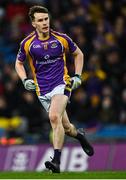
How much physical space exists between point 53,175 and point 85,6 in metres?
10.8

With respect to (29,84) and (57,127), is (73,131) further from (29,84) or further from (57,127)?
(29,84)

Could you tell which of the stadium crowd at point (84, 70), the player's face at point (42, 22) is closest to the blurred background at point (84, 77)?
the stadium crowd at point (84, 70)

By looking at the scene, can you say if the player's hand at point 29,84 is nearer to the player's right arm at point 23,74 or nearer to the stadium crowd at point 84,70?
the player's right arm at point 23,74

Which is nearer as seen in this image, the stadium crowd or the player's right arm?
the player's right arm

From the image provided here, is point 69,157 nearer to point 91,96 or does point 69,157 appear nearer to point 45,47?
point 91,96

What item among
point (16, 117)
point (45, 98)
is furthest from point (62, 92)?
point (16, 117)

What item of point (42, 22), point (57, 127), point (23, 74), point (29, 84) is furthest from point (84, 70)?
point (57, 127)

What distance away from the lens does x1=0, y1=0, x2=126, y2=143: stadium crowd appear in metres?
19.4

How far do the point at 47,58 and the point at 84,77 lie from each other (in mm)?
6950

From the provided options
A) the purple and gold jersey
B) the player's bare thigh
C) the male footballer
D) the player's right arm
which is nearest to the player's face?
the male footballer

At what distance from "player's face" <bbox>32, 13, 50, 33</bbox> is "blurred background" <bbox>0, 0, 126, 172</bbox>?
4767 mm

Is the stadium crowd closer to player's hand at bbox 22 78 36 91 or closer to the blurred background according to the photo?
the blurred background

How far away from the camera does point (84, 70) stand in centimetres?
2056

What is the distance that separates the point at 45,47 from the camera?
13430 mm
